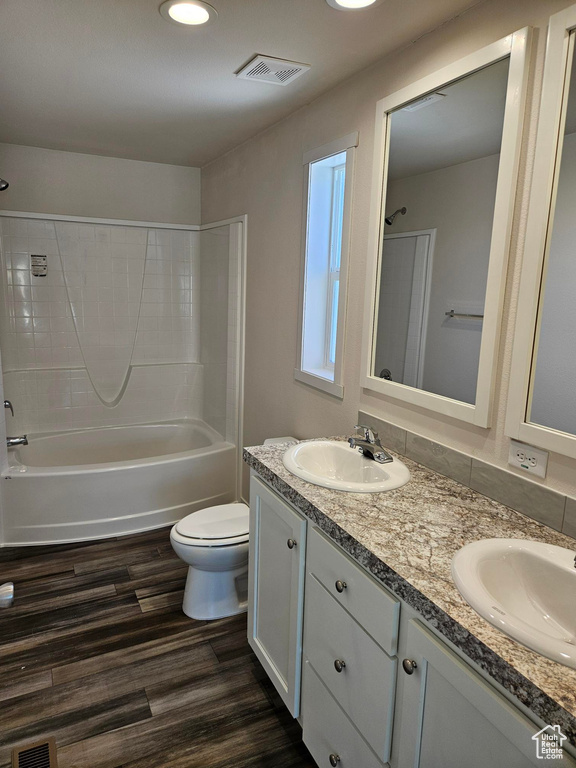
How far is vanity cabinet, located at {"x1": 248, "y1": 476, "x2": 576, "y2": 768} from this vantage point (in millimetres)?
1004

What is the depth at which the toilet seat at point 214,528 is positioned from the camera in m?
2.43

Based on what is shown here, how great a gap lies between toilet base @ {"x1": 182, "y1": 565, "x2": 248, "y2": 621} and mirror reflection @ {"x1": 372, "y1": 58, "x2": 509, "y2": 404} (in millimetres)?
1259

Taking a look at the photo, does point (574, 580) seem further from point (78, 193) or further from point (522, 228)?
point (78, 193)

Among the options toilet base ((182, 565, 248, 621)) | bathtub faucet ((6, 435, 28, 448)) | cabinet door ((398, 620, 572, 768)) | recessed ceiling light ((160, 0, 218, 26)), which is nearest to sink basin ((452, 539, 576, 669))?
cabinet door ((398, 620, 572, 768))

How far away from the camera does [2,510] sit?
3145 mm

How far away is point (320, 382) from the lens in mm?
2578

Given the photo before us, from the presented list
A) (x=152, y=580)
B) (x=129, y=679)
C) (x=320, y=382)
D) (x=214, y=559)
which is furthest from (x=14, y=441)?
(x=320, y=382)

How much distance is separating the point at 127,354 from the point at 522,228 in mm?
3298

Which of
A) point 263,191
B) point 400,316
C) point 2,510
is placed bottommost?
point 2,510

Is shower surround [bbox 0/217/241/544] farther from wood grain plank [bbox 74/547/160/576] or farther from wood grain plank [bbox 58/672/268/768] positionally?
wood grain plank [bbox 58/672/268/768]

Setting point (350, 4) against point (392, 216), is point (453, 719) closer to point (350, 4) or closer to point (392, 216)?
point (392, 216)

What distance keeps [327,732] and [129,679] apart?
0.95 meters

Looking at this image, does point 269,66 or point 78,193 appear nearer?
point 269,66

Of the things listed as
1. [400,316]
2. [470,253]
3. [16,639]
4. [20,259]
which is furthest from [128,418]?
[470,253]
